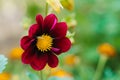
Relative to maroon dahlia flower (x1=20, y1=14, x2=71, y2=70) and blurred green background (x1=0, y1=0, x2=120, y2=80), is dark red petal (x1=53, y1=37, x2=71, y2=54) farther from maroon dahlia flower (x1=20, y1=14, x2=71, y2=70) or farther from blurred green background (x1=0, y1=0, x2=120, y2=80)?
blurred green background (x1=0, y1=0, x2=120, y2=80)

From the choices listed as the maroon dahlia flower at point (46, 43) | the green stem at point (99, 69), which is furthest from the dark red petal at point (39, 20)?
the green stem at point (99, 69)

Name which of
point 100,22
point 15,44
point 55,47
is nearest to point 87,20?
point 100,22

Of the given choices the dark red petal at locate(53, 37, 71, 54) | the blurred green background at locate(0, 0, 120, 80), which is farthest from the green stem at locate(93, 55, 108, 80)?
the dark red petal at locate(53, 37, 71, 54)

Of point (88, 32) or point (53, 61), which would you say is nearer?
point (53, 61)

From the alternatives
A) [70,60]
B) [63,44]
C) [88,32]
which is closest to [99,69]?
[70,60]

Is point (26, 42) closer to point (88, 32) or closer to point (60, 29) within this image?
point (60, 29)

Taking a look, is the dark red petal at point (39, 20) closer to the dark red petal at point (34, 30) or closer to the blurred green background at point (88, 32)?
the dark red petal at point (34, 30)

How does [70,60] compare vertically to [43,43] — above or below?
below

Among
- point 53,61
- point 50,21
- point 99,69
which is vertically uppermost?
point 50,21
